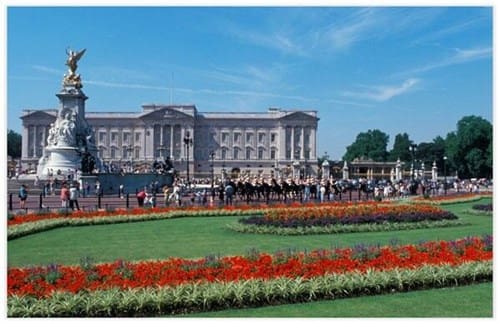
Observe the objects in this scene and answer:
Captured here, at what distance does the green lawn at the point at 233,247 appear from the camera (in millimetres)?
6898

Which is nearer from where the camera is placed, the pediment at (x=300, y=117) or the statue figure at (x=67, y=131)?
the statue figure at (x=67, y=131)

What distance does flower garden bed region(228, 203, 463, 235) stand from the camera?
14522 mm

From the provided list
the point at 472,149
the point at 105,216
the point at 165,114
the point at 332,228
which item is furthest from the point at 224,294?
the point at 165,114

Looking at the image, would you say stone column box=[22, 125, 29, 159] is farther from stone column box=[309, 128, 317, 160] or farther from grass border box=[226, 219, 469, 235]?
grass border box=[226, 219, 469, 235]

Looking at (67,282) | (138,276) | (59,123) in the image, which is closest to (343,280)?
(138,276)

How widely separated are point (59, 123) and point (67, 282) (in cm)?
3411

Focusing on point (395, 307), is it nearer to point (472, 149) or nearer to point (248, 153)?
point (472, 149)

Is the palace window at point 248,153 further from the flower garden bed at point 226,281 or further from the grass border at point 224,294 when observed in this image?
the grass border at point 224,294

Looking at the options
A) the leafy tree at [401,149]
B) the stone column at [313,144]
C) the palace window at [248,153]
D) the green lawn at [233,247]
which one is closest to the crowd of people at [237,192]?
the green lawn at [233,247]

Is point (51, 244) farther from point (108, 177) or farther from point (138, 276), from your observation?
point (108, 177)

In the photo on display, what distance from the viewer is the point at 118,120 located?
105062mm

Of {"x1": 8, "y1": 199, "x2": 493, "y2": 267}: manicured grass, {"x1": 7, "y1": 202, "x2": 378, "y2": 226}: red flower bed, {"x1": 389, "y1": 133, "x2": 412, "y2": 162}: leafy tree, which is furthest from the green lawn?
{"x1": 389, "y1": 133, "x2": 412, "y2": 162}: leafy tree

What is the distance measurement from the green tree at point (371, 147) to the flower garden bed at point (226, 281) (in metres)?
117

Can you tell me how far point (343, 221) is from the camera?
591 inches
